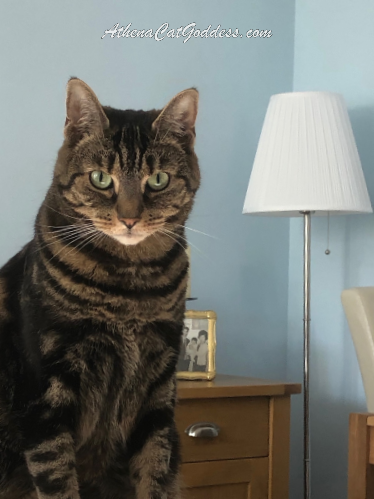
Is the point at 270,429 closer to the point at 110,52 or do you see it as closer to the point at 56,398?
the point at 56,398

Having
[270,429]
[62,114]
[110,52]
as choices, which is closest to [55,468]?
[270,429]

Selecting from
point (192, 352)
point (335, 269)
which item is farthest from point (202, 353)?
point (335, 269)

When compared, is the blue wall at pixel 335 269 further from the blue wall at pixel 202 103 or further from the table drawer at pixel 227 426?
the table drawer at pixel 227 426

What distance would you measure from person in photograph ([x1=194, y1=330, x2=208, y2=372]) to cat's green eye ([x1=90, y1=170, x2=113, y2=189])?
0.82m

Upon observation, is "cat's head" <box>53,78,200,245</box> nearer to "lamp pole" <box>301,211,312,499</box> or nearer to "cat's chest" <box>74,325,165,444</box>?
"cat's chest" <box>74,325,165,444</box>

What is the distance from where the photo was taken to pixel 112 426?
3.45 feet

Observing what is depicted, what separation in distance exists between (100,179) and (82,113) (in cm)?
10

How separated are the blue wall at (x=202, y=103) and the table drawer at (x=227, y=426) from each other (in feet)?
1.93

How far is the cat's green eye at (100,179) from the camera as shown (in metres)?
1.04

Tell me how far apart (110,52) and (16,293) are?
1.16 metres

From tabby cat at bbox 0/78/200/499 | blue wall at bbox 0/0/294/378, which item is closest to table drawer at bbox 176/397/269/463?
tabby cat at bbox 0/78/200/499

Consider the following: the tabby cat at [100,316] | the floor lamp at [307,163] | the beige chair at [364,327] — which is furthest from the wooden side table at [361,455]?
the floor lamp at [307,163]

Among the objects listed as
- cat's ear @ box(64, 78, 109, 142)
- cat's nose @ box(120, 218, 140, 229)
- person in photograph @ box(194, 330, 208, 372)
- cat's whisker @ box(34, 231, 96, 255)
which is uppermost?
cat's ear @ box(64, 78, 109, 142)

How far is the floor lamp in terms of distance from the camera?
1.83m
